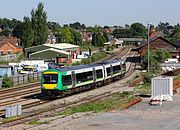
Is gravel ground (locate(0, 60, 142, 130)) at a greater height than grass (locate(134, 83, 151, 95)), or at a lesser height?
lesser

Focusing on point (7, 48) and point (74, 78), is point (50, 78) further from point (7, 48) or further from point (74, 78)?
point (7, 48)

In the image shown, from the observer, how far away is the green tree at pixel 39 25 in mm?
115250

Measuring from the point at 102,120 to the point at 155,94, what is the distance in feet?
37.0

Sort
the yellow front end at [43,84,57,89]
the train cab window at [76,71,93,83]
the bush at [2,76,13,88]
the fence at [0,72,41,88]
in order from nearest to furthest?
the yellow front end at [43,84,57,89]
the train cab window at [76,71,93,83]
the bush at [2,76,13,88]
the fence at [0,72,41,88]

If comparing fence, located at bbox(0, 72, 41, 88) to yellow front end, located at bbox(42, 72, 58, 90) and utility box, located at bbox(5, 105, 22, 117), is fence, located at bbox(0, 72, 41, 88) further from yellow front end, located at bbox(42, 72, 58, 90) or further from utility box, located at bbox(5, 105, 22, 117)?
utility box, located at bbox(5, 105, 22, 117)

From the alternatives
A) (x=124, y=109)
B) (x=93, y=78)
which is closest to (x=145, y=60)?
(x=93, y=78)

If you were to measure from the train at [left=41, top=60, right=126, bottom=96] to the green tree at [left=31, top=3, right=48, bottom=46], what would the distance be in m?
66.8

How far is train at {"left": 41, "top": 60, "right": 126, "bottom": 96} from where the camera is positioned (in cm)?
3672

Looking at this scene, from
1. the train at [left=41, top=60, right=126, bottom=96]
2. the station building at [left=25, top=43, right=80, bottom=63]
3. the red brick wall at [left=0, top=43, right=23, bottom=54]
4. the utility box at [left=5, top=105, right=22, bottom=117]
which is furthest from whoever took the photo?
the red brick wall at [left=0, top=43, right=23, bottom=54]

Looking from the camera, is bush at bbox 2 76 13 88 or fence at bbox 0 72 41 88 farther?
fence at bbox 0 72 41 88

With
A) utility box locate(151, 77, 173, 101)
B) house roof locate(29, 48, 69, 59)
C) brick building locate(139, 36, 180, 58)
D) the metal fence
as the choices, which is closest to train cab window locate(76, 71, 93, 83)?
utility box locate(151, 77, 173, 101)

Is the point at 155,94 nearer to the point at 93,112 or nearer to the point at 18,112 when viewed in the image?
the point at 93,112

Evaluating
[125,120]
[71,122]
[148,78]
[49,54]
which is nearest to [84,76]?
[148,78]

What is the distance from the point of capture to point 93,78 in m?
44.0
